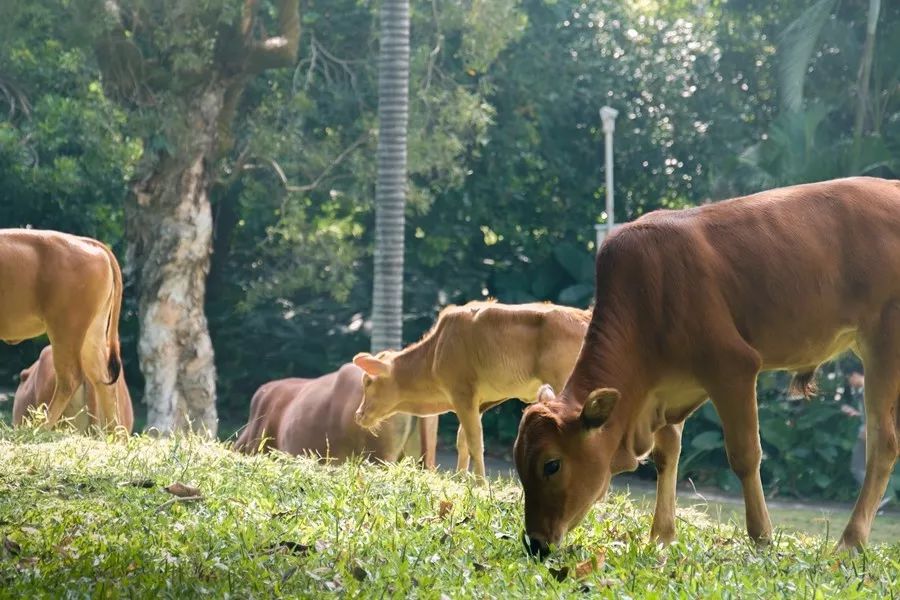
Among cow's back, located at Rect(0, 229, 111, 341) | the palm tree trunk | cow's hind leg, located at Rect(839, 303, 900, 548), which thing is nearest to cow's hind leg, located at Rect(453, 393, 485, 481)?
cow's back, located at Rect(0, 229, 111, 341)

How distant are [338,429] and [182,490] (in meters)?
5.02

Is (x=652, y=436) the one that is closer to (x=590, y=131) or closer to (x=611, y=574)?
(x=611, y=574)

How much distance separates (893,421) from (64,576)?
407 centimetres

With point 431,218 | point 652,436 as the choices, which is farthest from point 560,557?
point 431,218

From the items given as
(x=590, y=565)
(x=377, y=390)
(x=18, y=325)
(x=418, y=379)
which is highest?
(x=590, y=565)

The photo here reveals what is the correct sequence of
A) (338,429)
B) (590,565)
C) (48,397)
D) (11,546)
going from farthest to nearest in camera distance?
1. (48,397)
2. (338,429)
3. (11,546)
4. (590,565)

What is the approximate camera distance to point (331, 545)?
653cm

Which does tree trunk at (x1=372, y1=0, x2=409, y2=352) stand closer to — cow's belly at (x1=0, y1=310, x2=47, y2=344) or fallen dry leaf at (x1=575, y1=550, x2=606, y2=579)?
cow's belly at (x1=0, y1=310, x2=47, y2=344)

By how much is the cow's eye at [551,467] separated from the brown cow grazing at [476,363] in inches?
122

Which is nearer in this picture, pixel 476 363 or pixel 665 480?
pixel 665 480

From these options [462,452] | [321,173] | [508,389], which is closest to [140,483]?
[508,389]

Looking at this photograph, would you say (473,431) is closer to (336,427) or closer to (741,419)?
(336,427)

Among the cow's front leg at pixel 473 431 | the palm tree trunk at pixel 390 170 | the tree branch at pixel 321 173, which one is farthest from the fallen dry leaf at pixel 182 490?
the tree branch at pixel 321 173

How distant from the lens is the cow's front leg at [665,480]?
7.28 m
